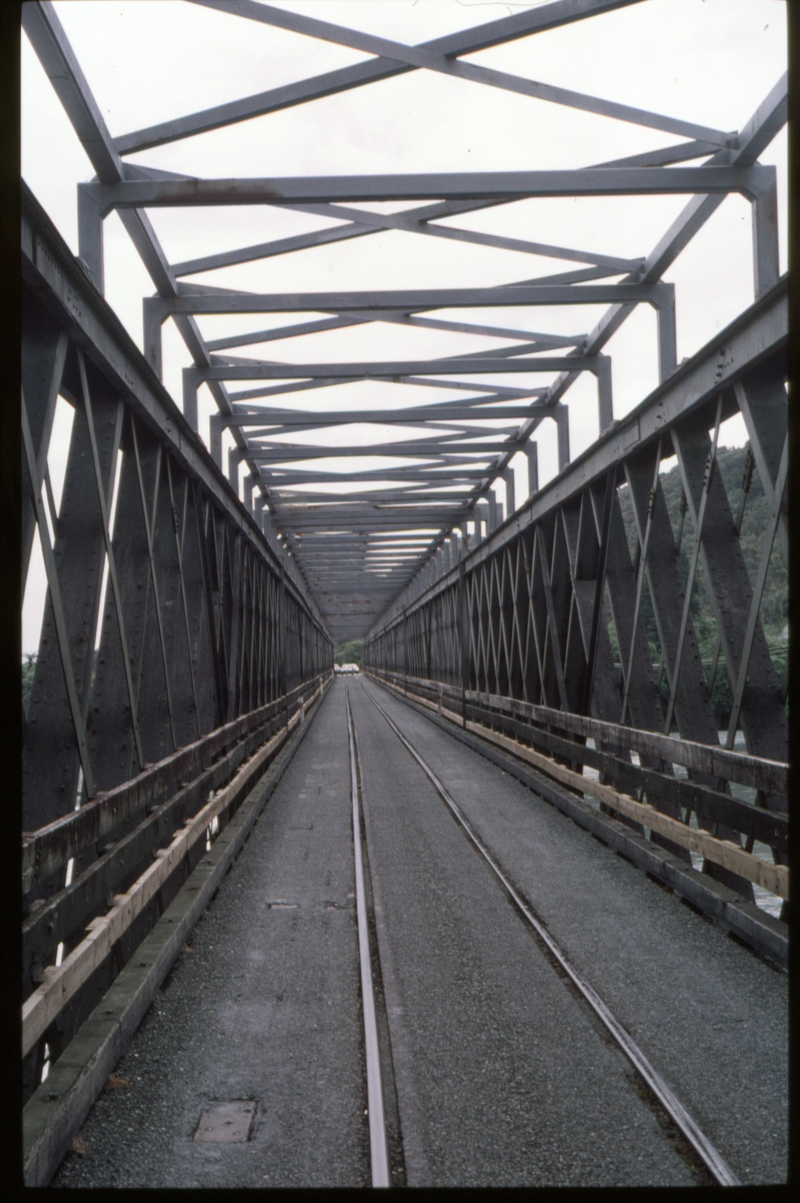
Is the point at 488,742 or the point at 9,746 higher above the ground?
the point at 9,746

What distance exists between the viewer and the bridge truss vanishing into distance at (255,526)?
4.76 m

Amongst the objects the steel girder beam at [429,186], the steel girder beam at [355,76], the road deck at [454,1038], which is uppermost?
the steel girder beam at [355,76]

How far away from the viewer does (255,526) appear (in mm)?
14711

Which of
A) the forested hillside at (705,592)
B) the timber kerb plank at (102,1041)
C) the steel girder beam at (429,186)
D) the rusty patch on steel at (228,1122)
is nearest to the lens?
the timber kerb plank at (102,1041)

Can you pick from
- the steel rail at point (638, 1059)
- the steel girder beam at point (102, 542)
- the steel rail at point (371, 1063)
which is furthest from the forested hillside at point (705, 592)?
the steel rail at point (371, 1063)

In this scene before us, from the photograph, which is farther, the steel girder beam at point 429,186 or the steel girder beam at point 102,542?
the steel girder beam at point 429,186

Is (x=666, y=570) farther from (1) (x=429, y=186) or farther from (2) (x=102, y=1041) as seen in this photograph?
(2) (x=102, y=1041)

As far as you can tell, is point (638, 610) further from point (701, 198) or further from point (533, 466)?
point (533, 466)

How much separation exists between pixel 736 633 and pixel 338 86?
179 inches

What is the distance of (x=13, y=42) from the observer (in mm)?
2070

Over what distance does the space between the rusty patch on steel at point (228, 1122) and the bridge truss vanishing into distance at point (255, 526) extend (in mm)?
494

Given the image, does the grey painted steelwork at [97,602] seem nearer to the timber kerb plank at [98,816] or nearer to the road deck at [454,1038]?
the timber kerb plank at [98,816]

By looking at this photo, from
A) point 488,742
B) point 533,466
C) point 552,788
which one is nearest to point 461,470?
point 533,466

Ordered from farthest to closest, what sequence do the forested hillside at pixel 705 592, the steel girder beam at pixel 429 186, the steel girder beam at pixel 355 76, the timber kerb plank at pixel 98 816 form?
1. the forested hillside at pixel 705 592
2. the steel girder beam at pixel 429 186
3. the steel girder beam at pixel 355 76
4. the timber kerb plank at pixel 98 816
